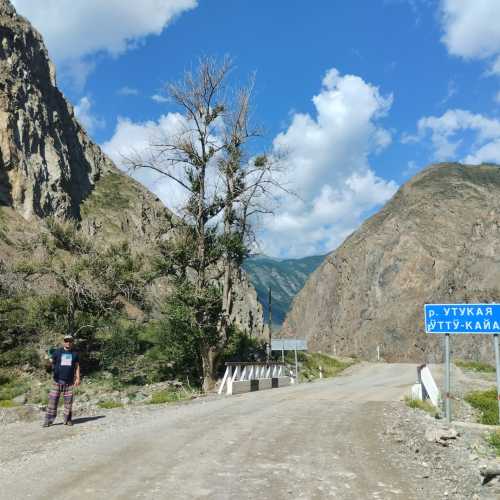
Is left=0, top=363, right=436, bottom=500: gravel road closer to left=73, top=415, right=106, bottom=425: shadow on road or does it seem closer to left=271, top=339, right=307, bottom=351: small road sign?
left=73, top=415, right=106, bottom=425: shadow on road

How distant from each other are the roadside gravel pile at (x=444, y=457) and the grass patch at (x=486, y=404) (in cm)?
421

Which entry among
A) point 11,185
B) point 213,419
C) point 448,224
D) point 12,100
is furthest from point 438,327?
point 448,224

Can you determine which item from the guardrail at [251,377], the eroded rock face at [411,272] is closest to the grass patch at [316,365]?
the guardrail at [251,377]

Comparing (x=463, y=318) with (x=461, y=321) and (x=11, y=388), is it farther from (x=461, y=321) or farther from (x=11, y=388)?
(x=11, y=388)

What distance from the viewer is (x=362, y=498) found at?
223 inches

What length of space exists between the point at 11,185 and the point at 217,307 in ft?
116

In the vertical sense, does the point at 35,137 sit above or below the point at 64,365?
above

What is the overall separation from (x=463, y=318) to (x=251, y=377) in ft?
39.1

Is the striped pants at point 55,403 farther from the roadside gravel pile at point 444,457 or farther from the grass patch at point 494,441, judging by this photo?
the grass patch at point 494,441

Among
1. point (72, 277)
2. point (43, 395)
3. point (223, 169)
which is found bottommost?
point (43, 395)

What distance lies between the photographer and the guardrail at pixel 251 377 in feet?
62.2

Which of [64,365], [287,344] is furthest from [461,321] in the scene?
[287,344]

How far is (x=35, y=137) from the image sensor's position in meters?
52.8

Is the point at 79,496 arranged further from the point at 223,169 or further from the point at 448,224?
the point at 448,224
